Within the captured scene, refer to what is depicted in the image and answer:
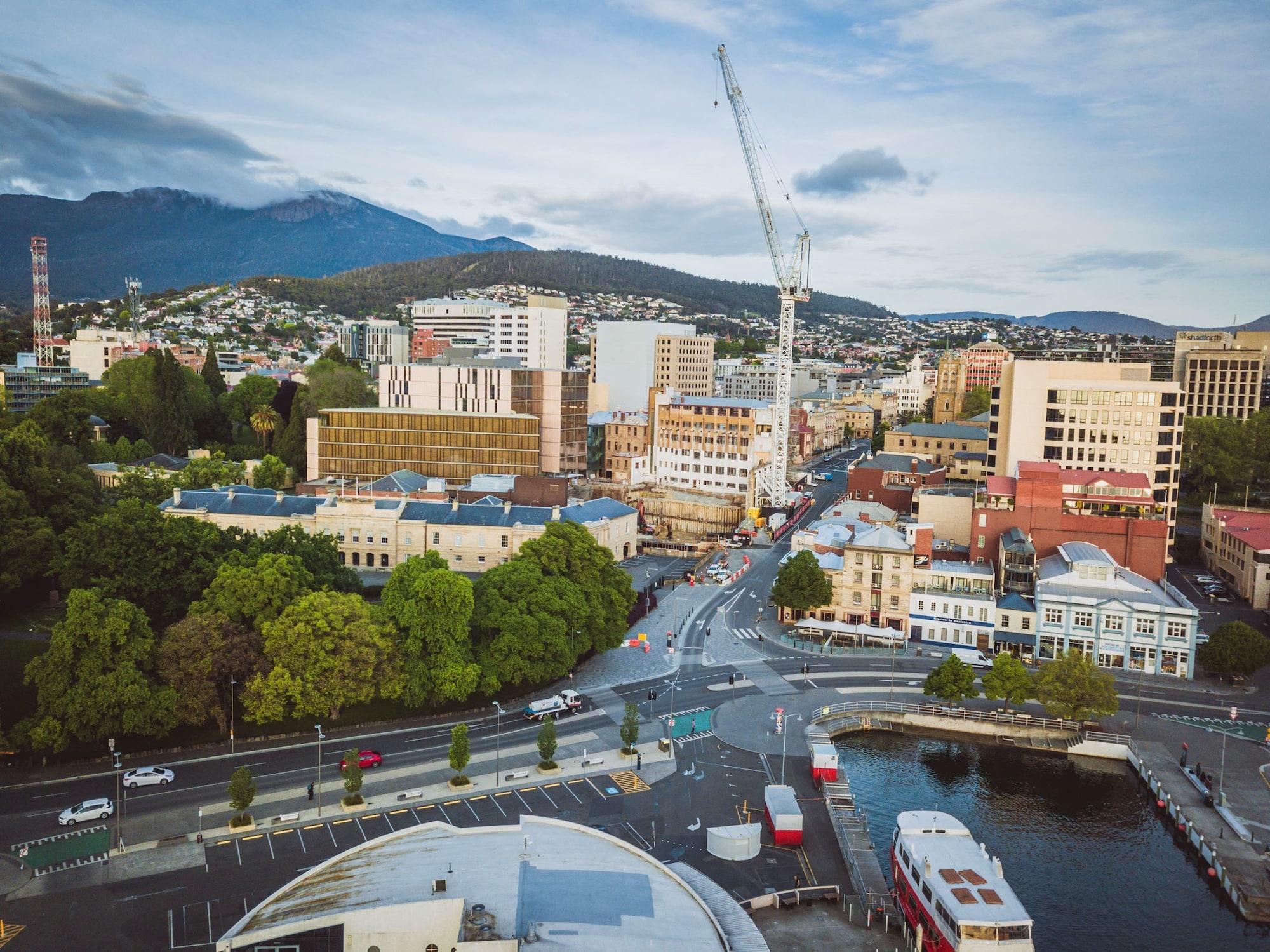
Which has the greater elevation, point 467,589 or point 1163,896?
point 467,589

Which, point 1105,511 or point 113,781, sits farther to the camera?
point 1105,511

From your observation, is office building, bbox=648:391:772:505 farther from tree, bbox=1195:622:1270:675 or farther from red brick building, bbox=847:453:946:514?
tree, bbox=1195:622:1270:675

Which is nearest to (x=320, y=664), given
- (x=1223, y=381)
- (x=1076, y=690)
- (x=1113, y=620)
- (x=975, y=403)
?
(x=1076, y=690)

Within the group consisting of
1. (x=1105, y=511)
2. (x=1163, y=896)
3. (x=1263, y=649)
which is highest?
(x=1105, y=511)

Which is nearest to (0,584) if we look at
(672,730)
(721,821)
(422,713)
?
(422,713)

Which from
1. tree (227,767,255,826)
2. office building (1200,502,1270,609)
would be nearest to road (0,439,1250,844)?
tree (227,767,255,826)

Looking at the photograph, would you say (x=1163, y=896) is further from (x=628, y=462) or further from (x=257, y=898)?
(x=628, y=462)

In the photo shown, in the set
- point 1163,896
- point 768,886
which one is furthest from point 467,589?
point 1163,896

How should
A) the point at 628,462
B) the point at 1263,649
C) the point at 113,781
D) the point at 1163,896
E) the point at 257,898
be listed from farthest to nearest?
the point at 628,462, the point at 1263,649, the point at 113,781, the point at 1163,896, the point at 257,898

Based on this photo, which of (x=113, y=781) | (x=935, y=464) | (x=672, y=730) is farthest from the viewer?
(x=935, y=464)

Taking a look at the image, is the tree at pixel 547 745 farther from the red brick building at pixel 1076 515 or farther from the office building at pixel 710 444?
the office building at pixel 710 444
